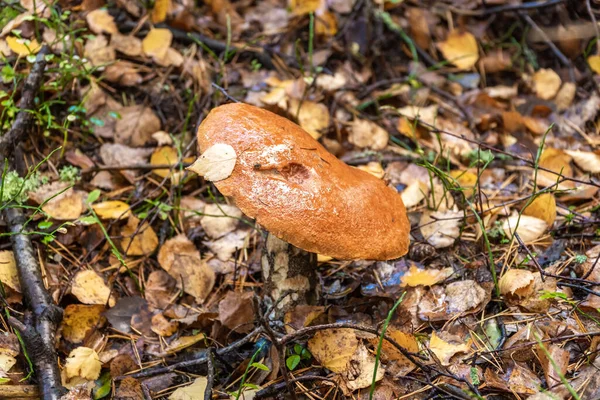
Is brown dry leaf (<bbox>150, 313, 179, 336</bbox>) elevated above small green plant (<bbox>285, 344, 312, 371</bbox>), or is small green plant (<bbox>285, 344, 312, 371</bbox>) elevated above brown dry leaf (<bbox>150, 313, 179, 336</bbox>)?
small green plant (<bbox>285, 344, 312, 371</bbox>)

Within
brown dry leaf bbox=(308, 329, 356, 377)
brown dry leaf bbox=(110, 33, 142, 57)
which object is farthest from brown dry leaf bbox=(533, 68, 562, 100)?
brown dry leaf bbox=(110, 33, 142, 57)

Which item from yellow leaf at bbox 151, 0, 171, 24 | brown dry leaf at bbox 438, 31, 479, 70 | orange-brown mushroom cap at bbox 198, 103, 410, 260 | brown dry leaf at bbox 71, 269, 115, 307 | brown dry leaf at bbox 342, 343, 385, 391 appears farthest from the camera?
brown dry leaf at bbox 438, 31, 479, 70

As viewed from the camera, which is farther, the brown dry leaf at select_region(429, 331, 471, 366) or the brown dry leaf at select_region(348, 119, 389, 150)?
the brown dry leaf at select_region(348, 119, 389, 150)

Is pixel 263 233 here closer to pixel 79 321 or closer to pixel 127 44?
pixel 79 321

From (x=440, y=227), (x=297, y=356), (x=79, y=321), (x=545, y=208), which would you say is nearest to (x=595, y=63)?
(x=545, y=208)

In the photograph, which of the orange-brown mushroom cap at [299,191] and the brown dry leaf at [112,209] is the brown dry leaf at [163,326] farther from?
the orange-brown mushroom cap at [299,191]

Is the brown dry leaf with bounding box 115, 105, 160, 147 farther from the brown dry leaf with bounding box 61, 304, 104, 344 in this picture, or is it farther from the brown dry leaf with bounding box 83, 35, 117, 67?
the brown dry leaf with bounding box 61, 304, 104, 344
